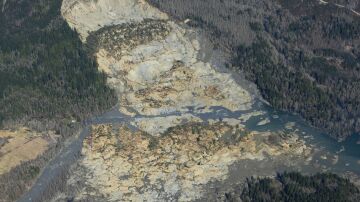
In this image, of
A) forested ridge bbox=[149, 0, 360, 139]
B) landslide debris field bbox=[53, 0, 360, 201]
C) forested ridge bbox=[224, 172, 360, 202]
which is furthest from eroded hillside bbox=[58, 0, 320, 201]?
forested ridge bbox=[224, 172, 360, 202]

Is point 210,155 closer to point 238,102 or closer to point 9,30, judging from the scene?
point 238,102

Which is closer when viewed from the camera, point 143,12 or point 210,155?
point 210,155

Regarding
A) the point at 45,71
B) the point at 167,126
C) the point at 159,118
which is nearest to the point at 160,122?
the point at 159,118

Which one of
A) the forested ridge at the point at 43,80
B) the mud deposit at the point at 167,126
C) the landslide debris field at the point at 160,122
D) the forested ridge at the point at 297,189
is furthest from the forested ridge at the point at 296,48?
the forested ridge at the point at 43,80

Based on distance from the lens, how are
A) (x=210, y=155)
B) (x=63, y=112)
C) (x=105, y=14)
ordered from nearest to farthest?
(x=210, y=155) → (x=63, y=112) → (x=105, y=14)

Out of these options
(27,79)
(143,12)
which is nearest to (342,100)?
(143,12)

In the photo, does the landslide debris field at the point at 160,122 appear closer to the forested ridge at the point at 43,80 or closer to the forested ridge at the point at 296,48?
the forested ridge at the point at 43,80

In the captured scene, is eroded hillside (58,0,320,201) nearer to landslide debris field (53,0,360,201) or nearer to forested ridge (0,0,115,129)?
landslide debris field (53,0,360,201)
